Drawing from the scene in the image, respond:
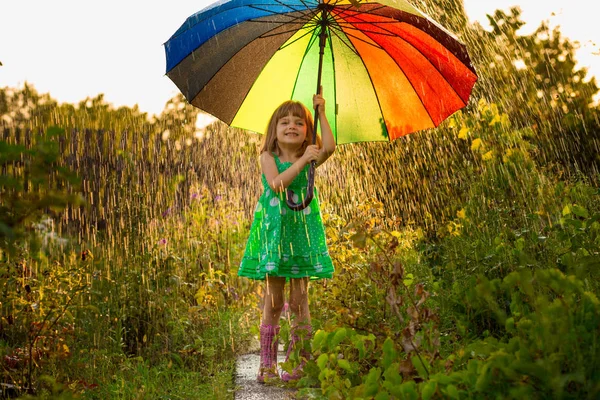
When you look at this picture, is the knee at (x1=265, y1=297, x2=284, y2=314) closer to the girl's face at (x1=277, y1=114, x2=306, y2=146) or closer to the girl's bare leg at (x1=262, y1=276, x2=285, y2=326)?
the girl's bare leg at (x1=262, y1=276, x2=285, y2=326)

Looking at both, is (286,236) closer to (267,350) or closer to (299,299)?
(299,299)

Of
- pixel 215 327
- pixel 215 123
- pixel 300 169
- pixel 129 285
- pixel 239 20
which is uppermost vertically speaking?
pixel 215 123

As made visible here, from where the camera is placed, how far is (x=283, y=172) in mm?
3295

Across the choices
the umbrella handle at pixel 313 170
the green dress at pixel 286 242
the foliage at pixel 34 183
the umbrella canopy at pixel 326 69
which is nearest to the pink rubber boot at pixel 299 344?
the green dress at pixel 286 242

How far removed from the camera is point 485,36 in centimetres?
696

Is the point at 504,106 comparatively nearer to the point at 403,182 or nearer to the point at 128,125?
the point at 403,182

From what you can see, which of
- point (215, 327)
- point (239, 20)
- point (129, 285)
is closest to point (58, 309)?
point (129, 285)

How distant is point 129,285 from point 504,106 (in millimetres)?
3866

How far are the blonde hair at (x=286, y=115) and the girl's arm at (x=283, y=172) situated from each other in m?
0.11

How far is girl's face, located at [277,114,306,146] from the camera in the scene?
11.2 ft

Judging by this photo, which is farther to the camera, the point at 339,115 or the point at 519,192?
the point at 519,192

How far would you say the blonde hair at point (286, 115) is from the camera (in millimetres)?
3459

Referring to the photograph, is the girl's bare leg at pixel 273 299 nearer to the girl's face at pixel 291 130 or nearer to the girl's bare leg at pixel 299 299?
the girl's bare leg at pixel 299 299

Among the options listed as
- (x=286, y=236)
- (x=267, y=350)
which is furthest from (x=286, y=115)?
(x=267, y=350)
